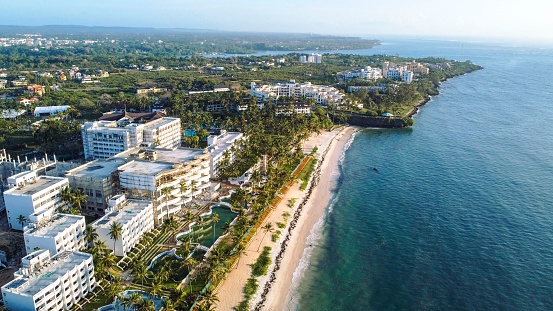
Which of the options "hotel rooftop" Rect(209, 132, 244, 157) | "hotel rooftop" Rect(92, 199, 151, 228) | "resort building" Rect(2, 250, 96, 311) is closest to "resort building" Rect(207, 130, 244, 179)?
"hotel rooftop" Rect(209, 132, 244, 157)

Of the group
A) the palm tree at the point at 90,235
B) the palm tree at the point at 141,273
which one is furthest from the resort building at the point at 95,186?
the palm tree at the point at 141,273

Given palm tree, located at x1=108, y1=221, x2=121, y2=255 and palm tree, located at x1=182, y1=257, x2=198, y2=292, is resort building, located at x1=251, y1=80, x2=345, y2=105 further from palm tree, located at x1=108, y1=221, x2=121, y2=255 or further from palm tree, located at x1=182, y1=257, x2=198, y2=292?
palm tree, located at x1=182, y1=257, x2=198, y2=292

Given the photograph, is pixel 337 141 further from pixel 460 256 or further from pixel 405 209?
pixel 460 256

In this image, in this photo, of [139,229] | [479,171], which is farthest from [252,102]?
[139,229]

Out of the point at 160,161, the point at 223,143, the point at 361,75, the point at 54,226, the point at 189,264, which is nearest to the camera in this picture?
the point at 189,264

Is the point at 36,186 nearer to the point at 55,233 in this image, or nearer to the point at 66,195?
the point at 66,195

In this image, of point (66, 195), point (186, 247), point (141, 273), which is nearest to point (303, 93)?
point (66, 195)
